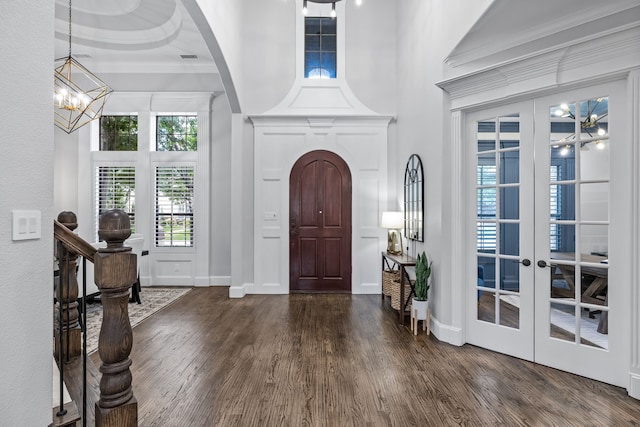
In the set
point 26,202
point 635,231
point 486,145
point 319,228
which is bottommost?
point 319,228

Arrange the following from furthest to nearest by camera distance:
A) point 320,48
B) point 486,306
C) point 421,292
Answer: point 320,48 < point 421,292 < point 486,306

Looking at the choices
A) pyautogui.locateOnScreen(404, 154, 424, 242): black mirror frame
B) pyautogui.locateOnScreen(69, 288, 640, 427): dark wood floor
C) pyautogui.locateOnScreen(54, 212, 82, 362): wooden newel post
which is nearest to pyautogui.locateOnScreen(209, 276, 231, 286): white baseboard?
pyautogui.locateOnScreen(69, 288, 640, 427): dark wood floor

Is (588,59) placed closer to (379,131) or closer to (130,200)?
(379,131)

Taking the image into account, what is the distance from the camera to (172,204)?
19.6 ft

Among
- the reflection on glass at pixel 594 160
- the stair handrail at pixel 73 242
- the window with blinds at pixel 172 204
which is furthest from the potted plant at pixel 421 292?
the window with blinds at pixel 172 204

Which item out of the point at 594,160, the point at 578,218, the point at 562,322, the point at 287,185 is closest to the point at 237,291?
the point at 287,185

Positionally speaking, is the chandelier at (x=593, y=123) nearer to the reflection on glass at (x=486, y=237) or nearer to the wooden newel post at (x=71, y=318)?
the reflection on glass at (x=486, y=237)

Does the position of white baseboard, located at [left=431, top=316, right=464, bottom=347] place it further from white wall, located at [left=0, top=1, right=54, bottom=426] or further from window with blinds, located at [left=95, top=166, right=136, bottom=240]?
window with blinds, located at [left=95, top=166, right=136, bottom=240]

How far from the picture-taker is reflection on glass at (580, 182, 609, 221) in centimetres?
261

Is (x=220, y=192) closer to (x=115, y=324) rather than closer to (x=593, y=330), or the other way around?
(x=115, y=324)

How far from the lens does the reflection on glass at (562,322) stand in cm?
274

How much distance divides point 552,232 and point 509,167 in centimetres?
67

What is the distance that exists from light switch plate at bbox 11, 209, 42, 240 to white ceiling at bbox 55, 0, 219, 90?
12.5ft

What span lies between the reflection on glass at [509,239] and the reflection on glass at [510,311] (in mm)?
405
